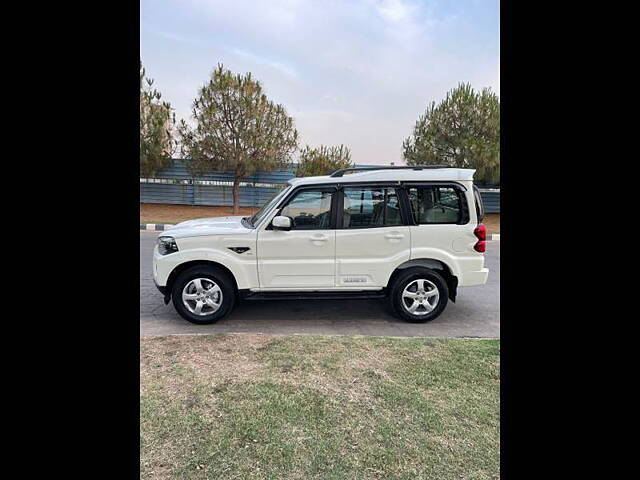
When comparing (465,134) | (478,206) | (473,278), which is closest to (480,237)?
(478,206)

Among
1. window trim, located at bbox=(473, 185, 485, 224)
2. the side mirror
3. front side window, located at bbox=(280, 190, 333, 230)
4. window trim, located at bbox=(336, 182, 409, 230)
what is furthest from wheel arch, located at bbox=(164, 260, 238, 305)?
Answer: window trim, located at bbox=(473, 185, 485, 224)

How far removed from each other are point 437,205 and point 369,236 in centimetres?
100

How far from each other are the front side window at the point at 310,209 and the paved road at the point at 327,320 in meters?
1.30

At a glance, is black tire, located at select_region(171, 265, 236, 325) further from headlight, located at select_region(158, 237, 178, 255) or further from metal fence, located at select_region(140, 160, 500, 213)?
metal fence, located at select_region(140, 160, 500, 213)

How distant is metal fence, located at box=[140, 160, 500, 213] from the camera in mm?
20016

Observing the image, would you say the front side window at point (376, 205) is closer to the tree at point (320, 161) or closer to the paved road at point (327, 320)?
the paved road at point (327, 320)

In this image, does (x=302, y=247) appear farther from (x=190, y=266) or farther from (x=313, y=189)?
(x=190, y=266)

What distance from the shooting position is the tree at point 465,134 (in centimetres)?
1343

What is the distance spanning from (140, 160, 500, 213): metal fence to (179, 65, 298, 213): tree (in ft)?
7.94
